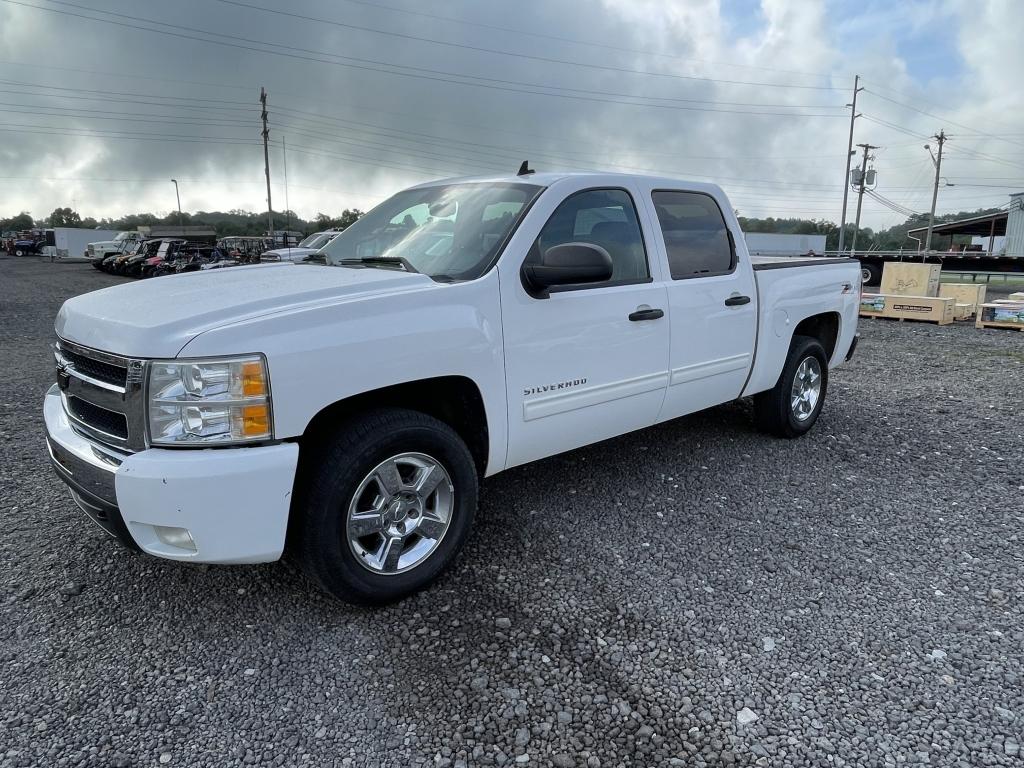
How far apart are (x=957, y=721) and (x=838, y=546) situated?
1.35m

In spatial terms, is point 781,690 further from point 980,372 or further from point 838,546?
point 980,372

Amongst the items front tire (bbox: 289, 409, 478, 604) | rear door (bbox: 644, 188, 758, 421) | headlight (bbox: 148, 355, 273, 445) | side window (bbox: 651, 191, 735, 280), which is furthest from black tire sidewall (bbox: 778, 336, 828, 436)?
headlight (bbox: 148, 355, 273, 445)

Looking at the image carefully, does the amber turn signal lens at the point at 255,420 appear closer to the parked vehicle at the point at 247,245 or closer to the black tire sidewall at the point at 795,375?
the black tire sidewall at the point at 795,375

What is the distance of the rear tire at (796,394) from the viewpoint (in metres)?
5.31

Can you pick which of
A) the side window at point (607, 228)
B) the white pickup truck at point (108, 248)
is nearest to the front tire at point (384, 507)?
the side window at point (607, 228)

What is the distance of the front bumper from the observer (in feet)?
8.09

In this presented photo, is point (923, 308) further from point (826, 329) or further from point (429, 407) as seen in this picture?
point (429, 407)

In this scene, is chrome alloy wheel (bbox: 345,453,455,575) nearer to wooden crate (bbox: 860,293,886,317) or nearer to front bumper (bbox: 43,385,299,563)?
front bumper (bbox: 43,385,299,563)

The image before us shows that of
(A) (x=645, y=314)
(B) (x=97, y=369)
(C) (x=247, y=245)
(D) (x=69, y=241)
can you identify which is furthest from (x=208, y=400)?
(D) (x=69, y=241)

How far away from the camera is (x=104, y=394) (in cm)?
273

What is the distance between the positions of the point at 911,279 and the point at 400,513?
1451 cm

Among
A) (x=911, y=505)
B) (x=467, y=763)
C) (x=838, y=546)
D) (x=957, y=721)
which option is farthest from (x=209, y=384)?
(x=911, y=505)

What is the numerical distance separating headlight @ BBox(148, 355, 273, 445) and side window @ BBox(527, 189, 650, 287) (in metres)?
1.69

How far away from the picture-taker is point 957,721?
7.79 feet
